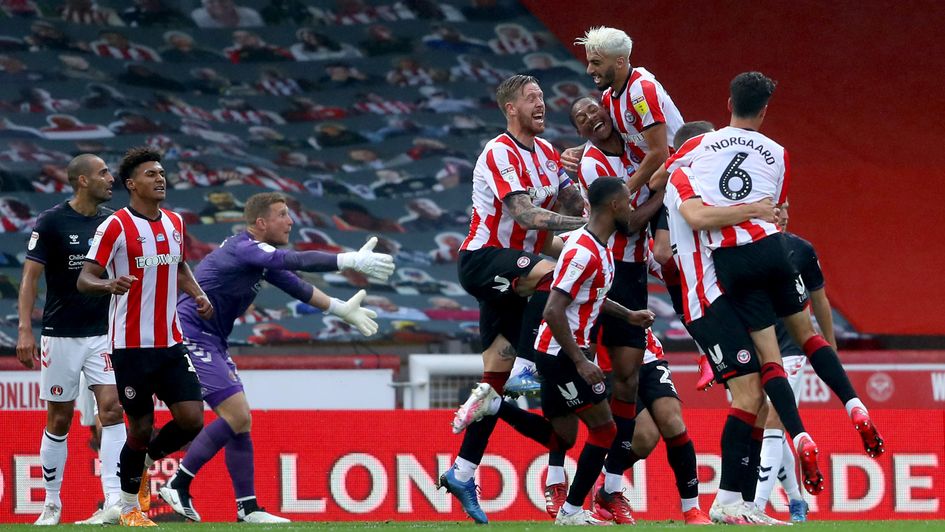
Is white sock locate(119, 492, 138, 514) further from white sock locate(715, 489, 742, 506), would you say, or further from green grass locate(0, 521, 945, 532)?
white sock locate(715, 489, 742, 506)

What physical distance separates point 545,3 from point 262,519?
992cm

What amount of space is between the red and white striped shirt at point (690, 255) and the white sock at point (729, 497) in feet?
2.63

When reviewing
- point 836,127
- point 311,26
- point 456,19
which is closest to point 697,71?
point 836,127

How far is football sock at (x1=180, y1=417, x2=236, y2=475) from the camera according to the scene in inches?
340

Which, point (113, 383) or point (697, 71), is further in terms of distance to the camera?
point (697, 71)

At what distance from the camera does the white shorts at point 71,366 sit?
843cm

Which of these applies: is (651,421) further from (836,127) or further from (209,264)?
(836,127)

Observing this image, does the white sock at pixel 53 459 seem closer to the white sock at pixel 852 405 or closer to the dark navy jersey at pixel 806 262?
the dark navy jersey at pixel 806 262

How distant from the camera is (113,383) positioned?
848 centimetres

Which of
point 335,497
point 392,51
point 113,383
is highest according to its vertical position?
point 392,51

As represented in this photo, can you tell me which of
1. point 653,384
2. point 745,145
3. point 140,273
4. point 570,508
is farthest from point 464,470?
point 745,145

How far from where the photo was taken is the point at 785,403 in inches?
251

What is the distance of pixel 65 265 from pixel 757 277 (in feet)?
13.8

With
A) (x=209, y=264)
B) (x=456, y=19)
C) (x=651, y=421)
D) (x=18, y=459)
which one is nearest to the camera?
(x=651, y=421)
